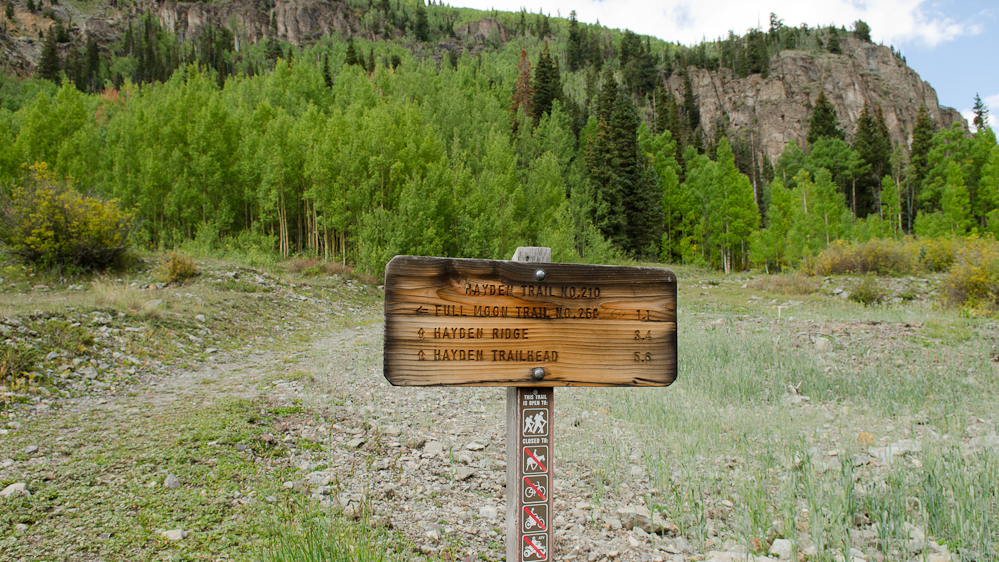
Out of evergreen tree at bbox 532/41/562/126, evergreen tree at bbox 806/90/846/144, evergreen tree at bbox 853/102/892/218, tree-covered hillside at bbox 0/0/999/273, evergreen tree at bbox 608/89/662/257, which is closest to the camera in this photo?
tree-covered hillside at bbox 0/0/999/273

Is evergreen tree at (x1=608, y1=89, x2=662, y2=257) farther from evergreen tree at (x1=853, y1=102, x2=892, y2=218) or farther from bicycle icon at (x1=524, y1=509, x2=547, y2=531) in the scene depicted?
bicycle icon at (x1=524, y1=509, x2=547, y2=531)

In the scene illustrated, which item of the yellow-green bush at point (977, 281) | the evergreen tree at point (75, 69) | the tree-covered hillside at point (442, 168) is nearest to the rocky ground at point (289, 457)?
the yellow-green bush at point (977, 281)

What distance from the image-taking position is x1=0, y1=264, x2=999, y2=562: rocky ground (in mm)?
2854

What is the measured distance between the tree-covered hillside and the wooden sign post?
18120 mm

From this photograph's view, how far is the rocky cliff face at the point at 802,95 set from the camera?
92.4 metres

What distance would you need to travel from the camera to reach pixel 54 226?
1262 cm

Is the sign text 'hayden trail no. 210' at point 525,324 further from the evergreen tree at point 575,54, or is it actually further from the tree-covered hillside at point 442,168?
the evergreen tree at point 575,54

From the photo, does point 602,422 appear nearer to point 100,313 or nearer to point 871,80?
point 100,313

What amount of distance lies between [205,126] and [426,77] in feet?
60.1

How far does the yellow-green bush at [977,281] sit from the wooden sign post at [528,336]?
15.3m

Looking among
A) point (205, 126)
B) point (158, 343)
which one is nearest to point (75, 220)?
point (158, 343)

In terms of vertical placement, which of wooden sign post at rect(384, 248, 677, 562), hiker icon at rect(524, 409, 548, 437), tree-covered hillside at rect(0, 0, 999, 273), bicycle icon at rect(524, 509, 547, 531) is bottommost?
bicycle icon at rect(524, 509, 547, 531)

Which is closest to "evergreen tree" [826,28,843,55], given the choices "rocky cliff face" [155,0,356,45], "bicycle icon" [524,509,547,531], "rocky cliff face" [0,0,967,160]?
"rocky cliff face" [0,0,967,160]

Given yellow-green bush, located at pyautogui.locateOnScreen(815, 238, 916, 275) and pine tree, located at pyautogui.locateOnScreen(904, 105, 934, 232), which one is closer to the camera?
yellow-green bush, located at pyautogui.locateOnScreen(815, 238, 916, 275)
